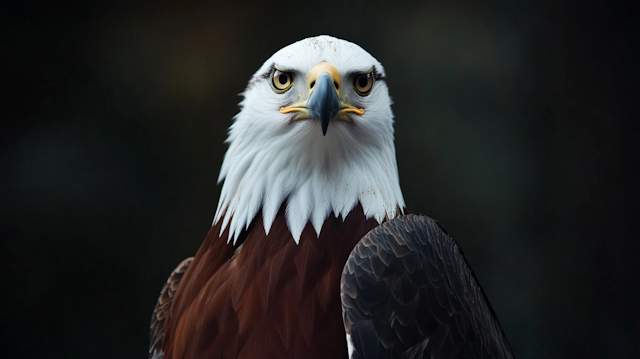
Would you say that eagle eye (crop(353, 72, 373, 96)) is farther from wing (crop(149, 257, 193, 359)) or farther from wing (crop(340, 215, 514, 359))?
wing (crop(149, 257, 193, 359))

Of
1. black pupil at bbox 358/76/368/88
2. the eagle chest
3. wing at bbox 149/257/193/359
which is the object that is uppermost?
black pupil at bbox 358/76/368/88

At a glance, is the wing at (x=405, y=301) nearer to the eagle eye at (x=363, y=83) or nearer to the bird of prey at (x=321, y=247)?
the bird of prey at (x=321, y=247)

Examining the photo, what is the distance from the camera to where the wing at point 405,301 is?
1.34m

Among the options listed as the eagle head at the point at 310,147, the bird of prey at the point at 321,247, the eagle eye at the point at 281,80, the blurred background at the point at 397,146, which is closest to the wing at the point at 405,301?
the bird of prey at the point at 321,247

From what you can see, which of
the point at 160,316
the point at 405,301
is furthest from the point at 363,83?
the point at 160,316

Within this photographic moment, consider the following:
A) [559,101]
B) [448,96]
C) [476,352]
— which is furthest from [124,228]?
[559,101]

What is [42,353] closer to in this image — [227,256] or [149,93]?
[149,93]

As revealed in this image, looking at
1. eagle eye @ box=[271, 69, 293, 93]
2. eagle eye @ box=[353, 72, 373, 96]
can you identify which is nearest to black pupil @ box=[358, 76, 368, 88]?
eagle eye @ box=[353, 72, 373, 96]

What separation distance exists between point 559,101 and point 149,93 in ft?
8.83

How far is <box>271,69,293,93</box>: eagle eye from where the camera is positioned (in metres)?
1.58

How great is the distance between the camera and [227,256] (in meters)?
1.64

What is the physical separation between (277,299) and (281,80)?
26.3 inches

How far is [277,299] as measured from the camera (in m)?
1.45

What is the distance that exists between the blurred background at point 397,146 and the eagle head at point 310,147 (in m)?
1.87
